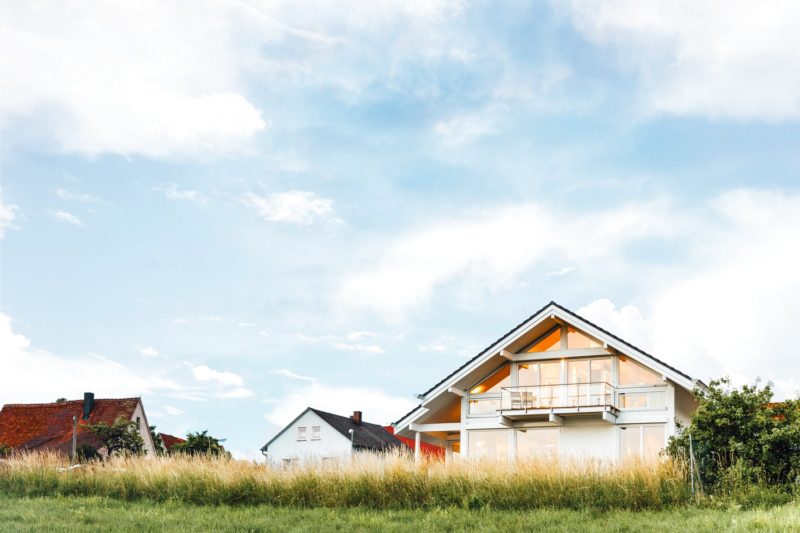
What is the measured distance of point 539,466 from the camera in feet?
60.4

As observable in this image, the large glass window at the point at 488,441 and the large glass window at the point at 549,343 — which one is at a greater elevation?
the large glass window at the point at 549,343

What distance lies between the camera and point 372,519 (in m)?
16.5

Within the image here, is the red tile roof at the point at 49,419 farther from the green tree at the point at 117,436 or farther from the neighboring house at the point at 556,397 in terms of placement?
the neighboring house at the point at 556,397

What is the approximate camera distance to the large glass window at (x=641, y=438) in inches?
1138

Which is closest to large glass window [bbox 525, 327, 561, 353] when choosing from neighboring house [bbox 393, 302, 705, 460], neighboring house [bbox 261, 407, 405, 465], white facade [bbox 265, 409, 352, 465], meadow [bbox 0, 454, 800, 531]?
neighboring house [bbox 393, 302, 705, 460]

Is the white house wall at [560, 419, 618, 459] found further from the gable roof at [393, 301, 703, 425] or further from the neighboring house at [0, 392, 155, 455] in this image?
the neighboring house at [0, 392, 155, 455]

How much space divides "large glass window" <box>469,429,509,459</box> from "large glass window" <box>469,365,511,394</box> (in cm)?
146

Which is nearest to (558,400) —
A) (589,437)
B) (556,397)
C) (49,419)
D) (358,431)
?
(556,397)

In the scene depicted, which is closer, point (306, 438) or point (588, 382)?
point (588, 382)

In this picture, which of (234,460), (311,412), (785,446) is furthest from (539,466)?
(311,412)

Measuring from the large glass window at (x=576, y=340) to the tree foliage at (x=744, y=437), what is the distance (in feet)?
31.1

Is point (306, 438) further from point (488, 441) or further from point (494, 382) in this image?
point (494, 382)

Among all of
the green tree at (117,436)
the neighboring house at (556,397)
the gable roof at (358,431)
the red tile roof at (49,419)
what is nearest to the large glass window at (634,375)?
the neighboring house at (556,397)

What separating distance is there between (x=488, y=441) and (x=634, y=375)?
18.6 feet
